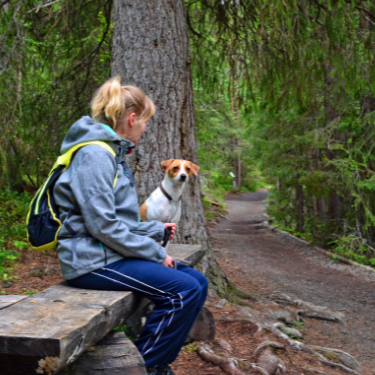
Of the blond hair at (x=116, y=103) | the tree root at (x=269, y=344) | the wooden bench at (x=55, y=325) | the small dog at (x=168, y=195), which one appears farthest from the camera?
the small dog at (x=168, y=195)

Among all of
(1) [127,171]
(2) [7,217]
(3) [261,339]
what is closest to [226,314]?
(3) [261,339]

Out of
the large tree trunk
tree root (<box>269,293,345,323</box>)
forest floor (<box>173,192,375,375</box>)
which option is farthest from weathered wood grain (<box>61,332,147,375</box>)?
tree root (<box>269,293,345,323</box>)

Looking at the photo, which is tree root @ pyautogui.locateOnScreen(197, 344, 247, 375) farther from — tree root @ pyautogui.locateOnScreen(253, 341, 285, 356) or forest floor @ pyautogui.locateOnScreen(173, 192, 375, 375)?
tree root @ pyautogui.locateOnScreen(253, 341, 285, 356)

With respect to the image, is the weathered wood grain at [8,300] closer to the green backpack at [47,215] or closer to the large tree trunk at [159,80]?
the green backpack at [47,215]

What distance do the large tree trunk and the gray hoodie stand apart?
2.03 m

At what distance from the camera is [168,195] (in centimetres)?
420

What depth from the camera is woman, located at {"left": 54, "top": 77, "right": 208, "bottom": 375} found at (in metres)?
2.39

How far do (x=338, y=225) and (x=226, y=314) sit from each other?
7446 millimetres

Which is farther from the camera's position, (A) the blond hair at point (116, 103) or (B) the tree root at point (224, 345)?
(B) the tree root at point (224, 345)

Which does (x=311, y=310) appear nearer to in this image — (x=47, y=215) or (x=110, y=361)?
(x=110, y=361)

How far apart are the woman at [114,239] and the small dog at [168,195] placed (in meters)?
1.40

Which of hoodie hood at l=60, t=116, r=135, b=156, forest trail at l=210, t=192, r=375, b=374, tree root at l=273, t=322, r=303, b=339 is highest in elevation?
hoodie hood at l=60, t=116, r=135, b=156

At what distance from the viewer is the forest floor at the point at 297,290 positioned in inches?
158

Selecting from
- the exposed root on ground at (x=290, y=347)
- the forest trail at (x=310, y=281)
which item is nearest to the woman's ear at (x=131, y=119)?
the exposed root on ground at (x=290, y=347)
